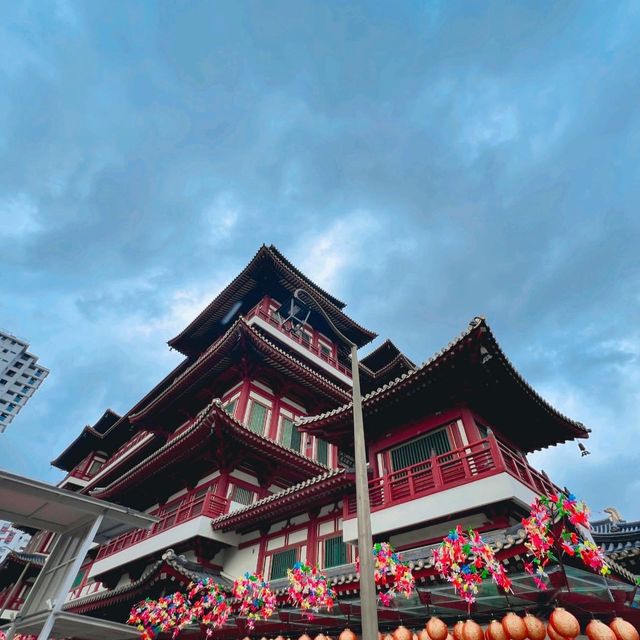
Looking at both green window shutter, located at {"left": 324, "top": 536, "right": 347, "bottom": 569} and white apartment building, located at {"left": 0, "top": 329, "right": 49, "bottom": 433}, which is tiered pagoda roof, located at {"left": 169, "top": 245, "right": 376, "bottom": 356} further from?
white apartment building, located at {"left": 0, "top": 329, "right": 49, "bottom": 433}

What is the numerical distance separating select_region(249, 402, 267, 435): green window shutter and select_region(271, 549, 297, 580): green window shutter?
6114 millimetres

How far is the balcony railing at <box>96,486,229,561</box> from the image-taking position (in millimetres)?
14547

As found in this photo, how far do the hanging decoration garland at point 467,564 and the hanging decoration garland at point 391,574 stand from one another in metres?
0.80

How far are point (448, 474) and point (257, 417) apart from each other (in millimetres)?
10902

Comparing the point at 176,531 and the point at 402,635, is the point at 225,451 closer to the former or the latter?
the point at 176,531

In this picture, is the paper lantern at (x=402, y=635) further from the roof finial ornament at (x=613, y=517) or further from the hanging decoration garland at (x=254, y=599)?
the roof finial ornament at (x=613, y=517)

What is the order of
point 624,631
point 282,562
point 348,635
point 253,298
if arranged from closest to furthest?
point 624,631 < point 348,635 < point 282,562 < point 253,298

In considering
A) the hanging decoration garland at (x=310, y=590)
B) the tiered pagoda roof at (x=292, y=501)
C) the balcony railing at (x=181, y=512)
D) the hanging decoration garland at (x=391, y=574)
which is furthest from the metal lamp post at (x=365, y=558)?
the balcony railing at (x=181, y=512)

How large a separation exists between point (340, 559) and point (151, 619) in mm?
5422

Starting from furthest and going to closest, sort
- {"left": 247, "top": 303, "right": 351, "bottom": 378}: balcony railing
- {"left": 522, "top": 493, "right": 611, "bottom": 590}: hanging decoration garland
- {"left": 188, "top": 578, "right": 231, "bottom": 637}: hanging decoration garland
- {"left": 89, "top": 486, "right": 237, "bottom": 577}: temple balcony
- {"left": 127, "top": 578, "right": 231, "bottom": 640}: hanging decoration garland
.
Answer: {"left": 247, "top": 303, "right": 351, "bottom": 378}: balcony railing → {"left": 89, "top": 486, "right": 237, "bottom": 577}: temple balcony → {"left": 127, "top": 578, "right": 231, "bottom": 640}: hanging decoration garland → {"left": 188, "top": 578, "right": 231, "bottom": 637}: hanging decoration garland → {"left": 522, "top": 493, "right": 611, "bottom": 590}: hanging decoration garland

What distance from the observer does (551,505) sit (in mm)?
6371

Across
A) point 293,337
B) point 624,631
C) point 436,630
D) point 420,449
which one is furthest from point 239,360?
point 624,631

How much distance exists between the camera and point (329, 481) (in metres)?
11.3

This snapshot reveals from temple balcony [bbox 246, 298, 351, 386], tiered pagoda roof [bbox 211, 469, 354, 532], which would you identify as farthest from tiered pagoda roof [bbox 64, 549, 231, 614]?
temple balcony [bbox 246, 298, 351, 386]
